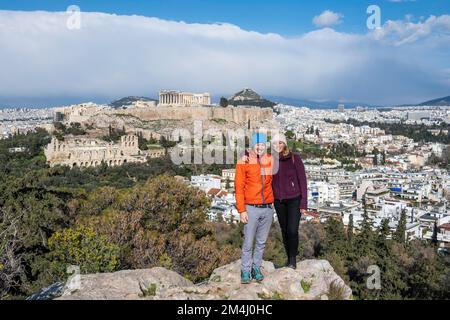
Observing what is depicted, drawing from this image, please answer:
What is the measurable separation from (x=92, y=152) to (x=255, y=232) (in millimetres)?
32889

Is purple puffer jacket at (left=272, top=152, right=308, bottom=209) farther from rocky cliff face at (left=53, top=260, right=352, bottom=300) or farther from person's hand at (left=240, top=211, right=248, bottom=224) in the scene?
rocky cliff face at (left=53, top=260, right=352, bottom=300)

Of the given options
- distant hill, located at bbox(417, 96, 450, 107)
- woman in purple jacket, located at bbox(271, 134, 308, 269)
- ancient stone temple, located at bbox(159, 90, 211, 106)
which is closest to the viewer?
woman in purple jacket, located at bbox(271, 134, 308, 269)

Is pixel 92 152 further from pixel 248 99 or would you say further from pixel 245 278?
pixel 248 99

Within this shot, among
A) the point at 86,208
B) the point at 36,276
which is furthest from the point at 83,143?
the point at 36,276

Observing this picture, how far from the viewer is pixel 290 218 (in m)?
3.53

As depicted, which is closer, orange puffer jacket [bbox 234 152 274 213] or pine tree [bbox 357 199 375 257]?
orange puffer jacket [bbox 234 152 274 213]

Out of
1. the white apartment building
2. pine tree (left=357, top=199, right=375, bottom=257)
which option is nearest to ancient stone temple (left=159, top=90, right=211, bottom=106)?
the white apartment building

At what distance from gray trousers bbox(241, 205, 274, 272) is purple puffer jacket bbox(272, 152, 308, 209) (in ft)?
0.54

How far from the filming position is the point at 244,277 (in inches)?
136

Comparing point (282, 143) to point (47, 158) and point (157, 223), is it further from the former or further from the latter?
point (47, 158)

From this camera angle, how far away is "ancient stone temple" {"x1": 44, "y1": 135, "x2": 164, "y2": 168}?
32.8m

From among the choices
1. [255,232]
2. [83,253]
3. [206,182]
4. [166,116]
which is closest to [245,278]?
[255,232]

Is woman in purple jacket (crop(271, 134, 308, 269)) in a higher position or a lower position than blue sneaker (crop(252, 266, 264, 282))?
higher

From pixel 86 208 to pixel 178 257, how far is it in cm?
321
